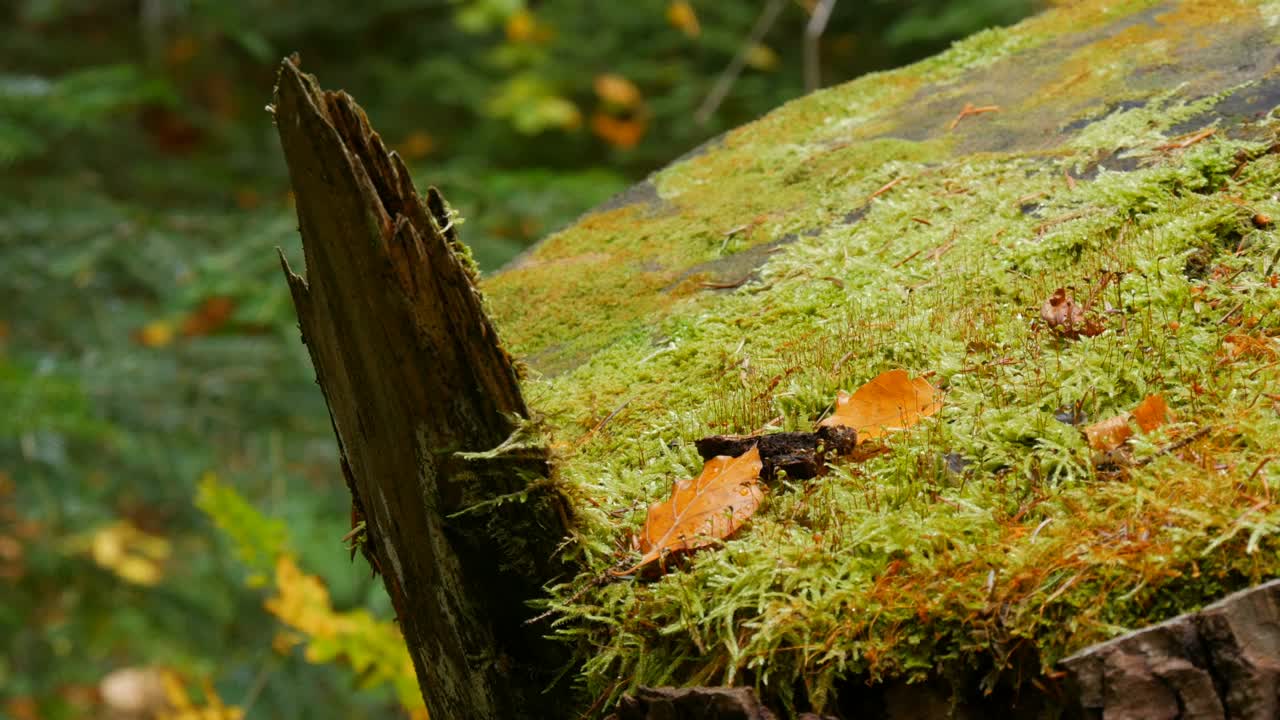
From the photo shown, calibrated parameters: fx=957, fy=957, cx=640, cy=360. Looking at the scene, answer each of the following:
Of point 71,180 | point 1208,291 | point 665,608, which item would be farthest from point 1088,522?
point 71,180

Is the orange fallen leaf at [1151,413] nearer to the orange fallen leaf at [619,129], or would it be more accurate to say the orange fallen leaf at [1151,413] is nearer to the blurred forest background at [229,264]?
the blurred forest background at [229,264]

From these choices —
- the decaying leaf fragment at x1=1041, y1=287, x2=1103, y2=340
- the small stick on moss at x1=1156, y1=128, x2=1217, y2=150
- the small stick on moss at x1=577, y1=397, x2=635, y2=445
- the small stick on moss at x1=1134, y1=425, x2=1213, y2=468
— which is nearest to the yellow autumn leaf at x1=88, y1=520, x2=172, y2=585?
the small stick on moss at x1=577, y1=397, x2=635, y2=445

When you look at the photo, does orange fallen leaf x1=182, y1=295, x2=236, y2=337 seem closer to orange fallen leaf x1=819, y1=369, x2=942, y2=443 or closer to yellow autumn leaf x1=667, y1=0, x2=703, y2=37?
yellow autumn leaf x1=667, y1=0, x2=703, y2=37

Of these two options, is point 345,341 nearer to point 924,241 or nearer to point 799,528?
point 799,528

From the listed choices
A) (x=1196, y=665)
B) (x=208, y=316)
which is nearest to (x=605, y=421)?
(x=1196, y=665)

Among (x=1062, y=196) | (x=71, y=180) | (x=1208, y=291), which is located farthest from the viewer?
(x=71, y=180)

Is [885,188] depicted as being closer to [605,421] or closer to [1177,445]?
[605,421]
